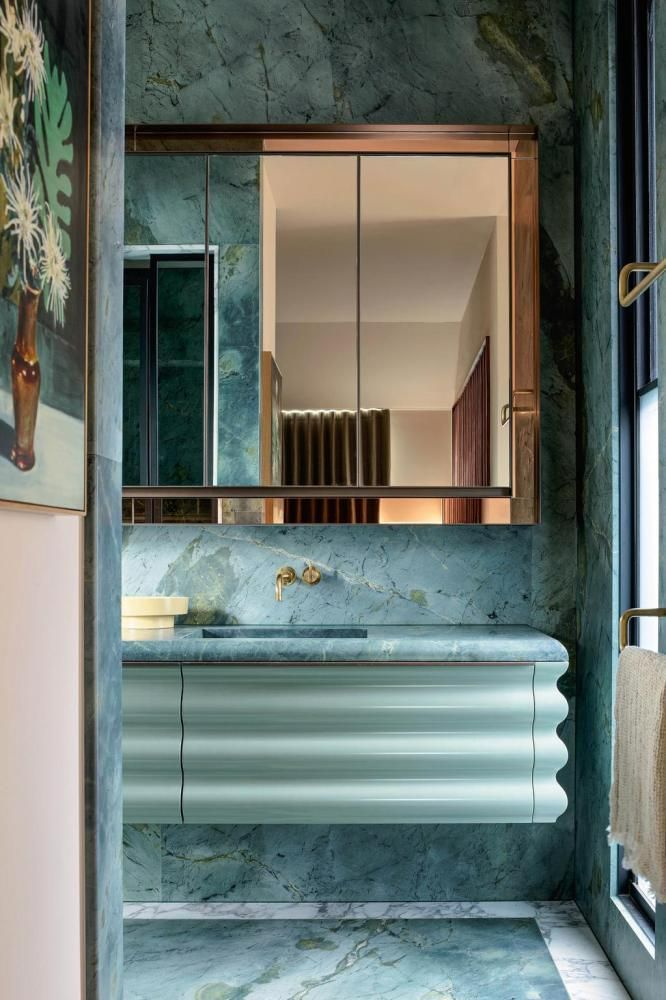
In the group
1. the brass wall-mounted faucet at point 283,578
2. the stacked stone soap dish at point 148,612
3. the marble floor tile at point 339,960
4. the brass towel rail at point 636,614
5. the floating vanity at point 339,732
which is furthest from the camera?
the brass wall-mounted faucet at point 283,578

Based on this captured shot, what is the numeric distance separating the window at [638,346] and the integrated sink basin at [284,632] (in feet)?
2.63

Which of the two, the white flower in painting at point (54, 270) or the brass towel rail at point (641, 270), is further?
the brass towel rail at point (641, 270)

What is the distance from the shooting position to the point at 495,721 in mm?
2154

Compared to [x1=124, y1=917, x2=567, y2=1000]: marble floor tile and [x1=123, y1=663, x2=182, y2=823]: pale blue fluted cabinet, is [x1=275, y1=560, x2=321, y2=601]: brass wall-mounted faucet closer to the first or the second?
[x1=123, y1=663, x2=182, y2=823]: pale blue fluted cabinet

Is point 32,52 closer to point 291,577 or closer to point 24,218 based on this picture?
point 24,218

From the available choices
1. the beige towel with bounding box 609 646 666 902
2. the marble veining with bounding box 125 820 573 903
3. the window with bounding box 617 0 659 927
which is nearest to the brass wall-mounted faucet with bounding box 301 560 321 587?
the marble veining with bounding box 125 820 573 903

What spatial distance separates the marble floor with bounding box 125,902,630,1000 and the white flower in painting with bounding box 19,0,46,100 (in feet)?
6.32

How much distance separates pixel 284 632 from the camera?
254 cm

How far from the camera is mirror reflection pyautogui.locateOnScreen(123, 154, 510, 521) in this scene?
99.3 inches

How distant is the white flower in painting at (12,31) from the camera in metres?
0.82

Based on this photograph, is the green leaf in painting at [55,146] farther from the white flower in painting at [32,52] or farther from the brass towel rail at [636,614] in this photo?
the brass towel rail at [636,614]

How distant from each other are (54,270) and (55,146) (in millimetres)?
146

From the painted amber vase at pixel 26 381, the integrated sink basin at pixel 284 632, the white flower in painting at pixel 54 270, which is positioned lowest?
the integrated sink basin at pixel 284 632

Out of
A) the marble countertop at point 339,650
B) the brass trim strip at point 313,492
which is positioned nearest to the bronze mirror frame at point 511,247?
the brass trim strip at point 313,492
